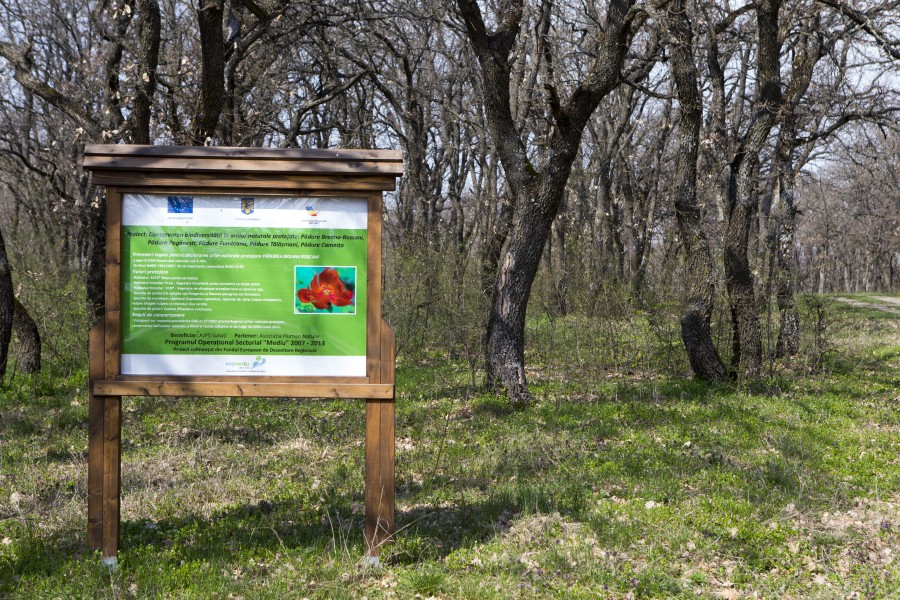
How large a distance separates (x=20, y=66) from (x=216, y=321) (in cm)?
704

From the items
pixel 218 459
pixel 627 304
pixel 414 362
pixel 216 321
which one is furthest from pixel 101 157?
pixel 414 362

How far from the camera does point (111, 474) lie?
439 cm

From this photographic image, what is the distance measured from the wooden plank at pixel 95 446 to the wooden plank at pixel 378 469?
162 cm

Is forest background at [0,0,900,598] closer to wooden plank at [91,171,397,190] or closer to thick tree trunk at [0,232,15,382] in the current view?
thick tree trunk at [0,232,15,382]

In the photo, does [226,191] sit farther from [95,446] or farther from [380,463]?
[380,463]

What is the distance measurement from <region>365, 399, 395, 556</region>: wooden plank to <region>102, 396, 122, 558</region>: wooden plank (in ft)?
4.98

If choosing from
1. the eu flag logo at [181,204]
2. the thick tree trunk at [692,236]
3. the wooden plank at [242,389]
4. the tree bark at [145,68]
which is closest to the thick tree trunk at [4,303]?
the tree bark at [145,68]

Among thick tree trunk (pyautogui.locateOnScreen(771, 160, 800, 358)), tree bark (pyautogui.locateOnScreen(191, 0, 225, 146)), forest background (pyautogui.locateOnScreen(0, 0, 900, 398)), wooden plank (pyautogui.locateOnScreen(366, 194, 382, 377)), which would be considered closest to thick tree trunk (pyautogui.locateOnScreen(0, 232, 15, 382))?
forest background (pyautogui.locateOnScreen(0, 0, 900, 398))

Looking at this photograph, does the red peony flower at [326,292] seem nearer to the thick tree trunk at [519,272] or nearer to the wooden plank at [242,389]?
the wooden plank at [242,389]

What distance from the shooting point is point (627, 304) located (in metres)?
9.98

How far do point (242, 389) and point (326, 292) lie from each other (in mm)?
767

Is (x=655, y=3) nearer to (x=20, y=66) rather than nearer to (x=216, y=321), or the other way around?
(x=216, y=321)

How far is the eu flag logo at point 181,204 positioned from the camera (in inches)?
173

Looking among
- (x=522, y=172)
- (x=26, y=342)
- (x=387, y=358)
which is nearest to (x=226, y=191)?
(x=387, y=358)
